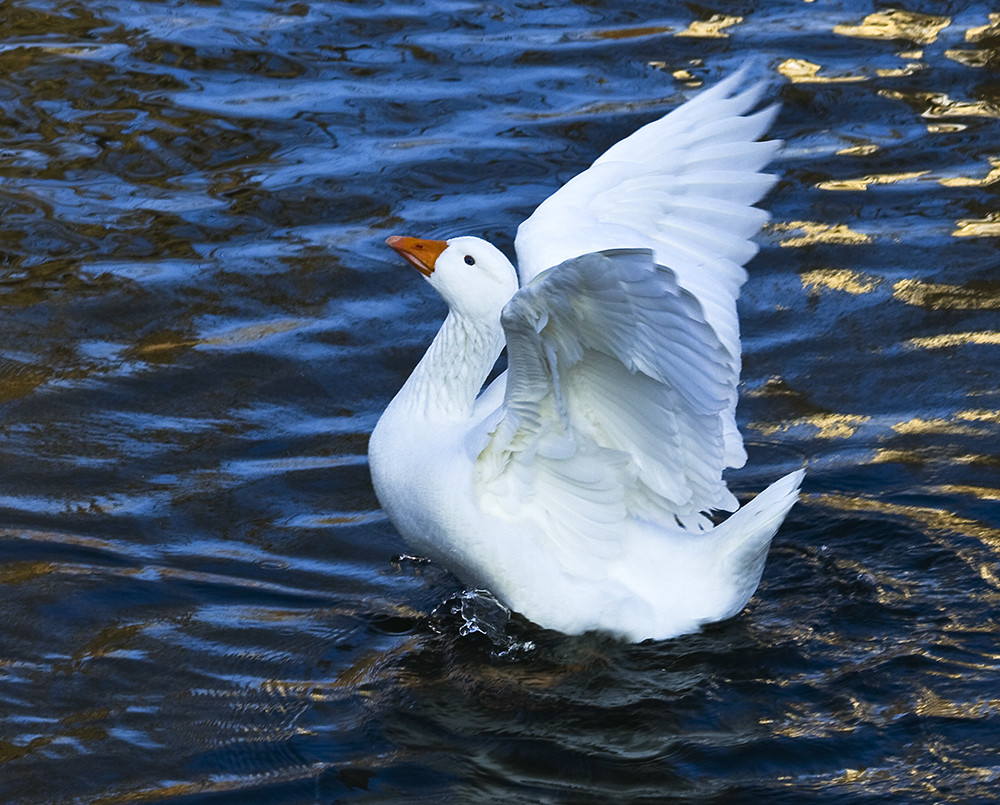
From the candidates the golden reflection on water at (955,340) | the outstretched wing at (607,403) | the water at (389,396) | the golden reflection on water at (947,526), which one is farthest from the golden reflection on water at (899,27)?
the outstretched wing at (607,403)

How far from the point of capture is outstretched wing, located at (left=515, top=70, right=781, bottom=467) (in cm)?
537

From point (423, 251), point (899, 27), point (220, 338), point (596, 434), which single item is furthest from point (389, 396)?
→ point (899, 27)

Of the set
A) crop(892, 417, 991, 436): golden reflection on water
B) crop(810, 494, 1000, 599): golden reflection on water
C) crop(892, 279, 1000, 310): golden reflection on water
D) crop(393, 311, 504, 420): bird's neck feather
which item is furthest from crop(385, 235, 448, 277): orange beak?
crop(892, 279, 1000, 310): golden reflection on water

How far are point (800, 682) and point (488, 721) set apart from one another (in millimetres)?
1049

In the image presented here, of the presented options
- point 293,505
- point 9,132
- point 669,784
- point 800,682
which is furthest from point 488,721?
point 9,132

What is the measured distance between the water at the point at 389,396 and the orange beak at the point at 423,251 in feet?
3.80

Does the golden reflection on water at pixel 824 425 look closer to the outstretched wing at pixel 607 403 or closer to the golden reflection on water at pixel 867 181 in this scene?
the outstretched wing at pixel 607 403

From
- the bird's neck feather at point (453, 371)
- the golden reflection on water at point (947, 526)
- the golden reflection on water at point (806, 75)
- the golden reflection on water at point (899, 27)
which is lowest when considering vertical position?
the golden reflection on water at point (947, 526)

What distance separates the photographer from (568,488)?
5.06m

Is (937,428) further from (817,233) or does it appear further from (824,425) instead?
(817,233)

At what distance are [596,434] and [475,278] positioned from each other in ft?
2.50

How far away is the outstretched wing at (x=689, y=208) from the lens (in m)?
5.37

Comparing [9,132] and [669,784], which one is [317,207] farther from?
[669,784]

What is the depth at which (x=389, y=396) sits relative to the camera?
6879 mm
